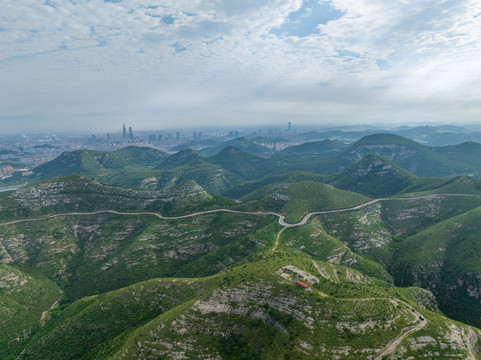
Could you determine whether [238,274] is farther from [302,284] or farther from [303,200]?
[303,200]

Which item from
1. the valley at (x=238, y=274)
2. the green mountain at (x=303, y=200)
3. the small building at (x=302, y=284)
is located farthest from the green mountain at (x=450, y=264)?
the small building at (x=302, y=284)

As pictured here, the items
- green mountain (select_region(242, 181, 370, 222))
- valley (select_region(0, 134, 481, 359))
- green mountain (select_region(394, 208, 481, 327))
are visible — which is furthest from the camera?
green mountain (select_region(242, 181, 370, 222))

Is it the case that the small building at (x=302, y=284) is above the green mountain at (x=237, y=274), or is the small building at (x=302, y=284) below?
above

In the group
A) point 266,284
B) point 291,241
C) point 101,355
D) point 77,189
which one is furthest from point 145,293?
point 77,189

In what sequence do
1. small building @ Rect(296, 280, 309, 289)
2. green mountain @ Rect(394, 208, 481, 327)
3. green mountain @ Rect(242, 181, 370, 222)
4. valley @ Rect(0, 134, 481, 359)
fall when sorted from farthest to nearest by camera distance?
green mountain @ Rect(242, 181, 370, 222) → green mountain @ Rect(394, 208, 481, 327) → small building @ Rect(296, 280, 309, 289) → valley @ Rect(0, 134, 481, 359)

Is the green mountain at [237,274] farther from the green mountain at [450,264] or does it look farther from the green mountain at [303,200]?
the green mountain at [303,200]

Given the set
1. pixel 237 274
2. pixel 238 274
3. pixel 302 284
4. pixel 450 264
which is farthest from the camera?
Result: pixel 450 264

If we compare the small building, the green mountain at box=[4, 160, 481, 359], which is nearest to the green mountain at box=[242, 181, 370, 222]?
the green mountain at box=[4, 160, 481, 359]

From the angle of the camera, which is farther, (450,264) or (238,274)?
(450,264)

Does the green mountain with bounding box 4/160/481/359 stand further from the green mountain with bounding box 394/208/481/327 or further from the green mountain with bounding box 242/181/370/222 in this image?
the green mountain with bounding box 242/181/370/222

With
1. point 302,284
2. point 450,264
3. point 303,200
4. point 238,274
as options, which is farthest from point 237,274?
point 303,200

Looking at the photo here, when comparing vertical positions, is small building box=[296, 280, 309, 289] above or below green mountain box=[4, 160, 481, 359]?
above
